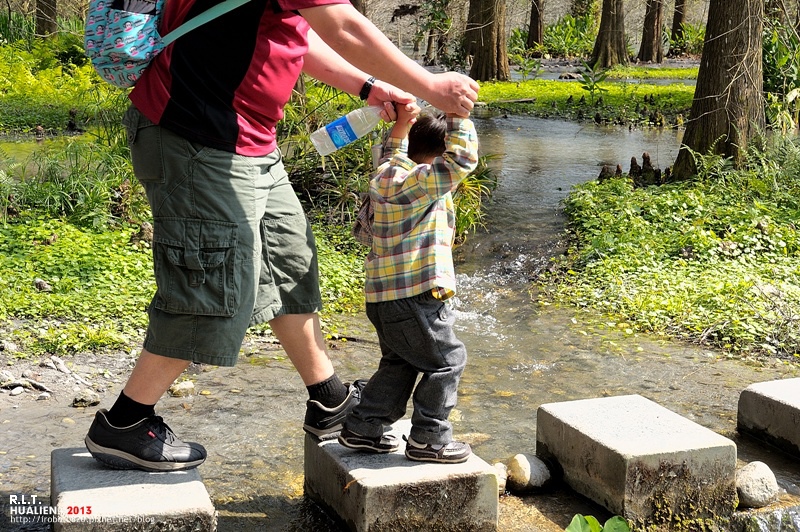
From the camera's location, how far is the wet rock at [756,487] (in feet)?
11.2

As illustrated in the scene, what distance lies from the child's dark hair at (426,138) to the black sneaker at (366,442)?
95 centimetres

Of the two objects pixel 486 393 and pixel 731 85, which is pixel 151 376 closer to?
pixel 486 393

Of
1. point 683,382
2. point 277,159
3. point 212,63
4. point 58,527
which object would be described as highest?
point 212,63

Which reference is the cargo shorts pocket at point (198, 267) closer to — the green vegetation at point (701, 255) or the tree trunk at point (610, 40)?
the green vegetation at point (701, 255)

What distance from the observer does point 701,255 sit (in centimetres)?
687

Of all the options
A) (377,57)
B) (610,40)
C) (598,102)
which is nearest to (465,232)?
(377,57)

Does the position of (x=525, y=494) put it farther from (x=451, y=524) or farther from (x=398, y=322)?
(x=398, y=322)

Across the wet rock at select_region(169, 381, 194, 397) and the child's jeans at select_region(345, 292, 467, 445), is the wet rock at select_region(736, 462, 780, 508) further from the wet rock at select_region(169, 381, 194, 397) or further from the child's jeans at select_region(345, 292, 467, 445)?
the wet rock at select_region(169, 381, 194, 397)

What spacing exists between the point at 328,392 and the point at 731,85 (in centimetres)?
697

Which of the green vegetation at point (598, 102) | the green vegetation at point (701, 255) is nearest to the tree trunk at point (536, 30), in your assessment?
the green vegetation at point (598, 102)

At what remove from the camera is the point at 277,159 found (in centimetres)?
309

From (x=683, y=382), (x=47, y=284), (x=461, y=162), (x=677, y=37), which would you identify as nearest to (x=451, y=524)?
(x=461, y=162)

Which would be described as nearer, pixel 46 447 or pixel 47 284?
pixel 46 447

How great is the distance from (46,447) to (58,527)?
3.91 feet
